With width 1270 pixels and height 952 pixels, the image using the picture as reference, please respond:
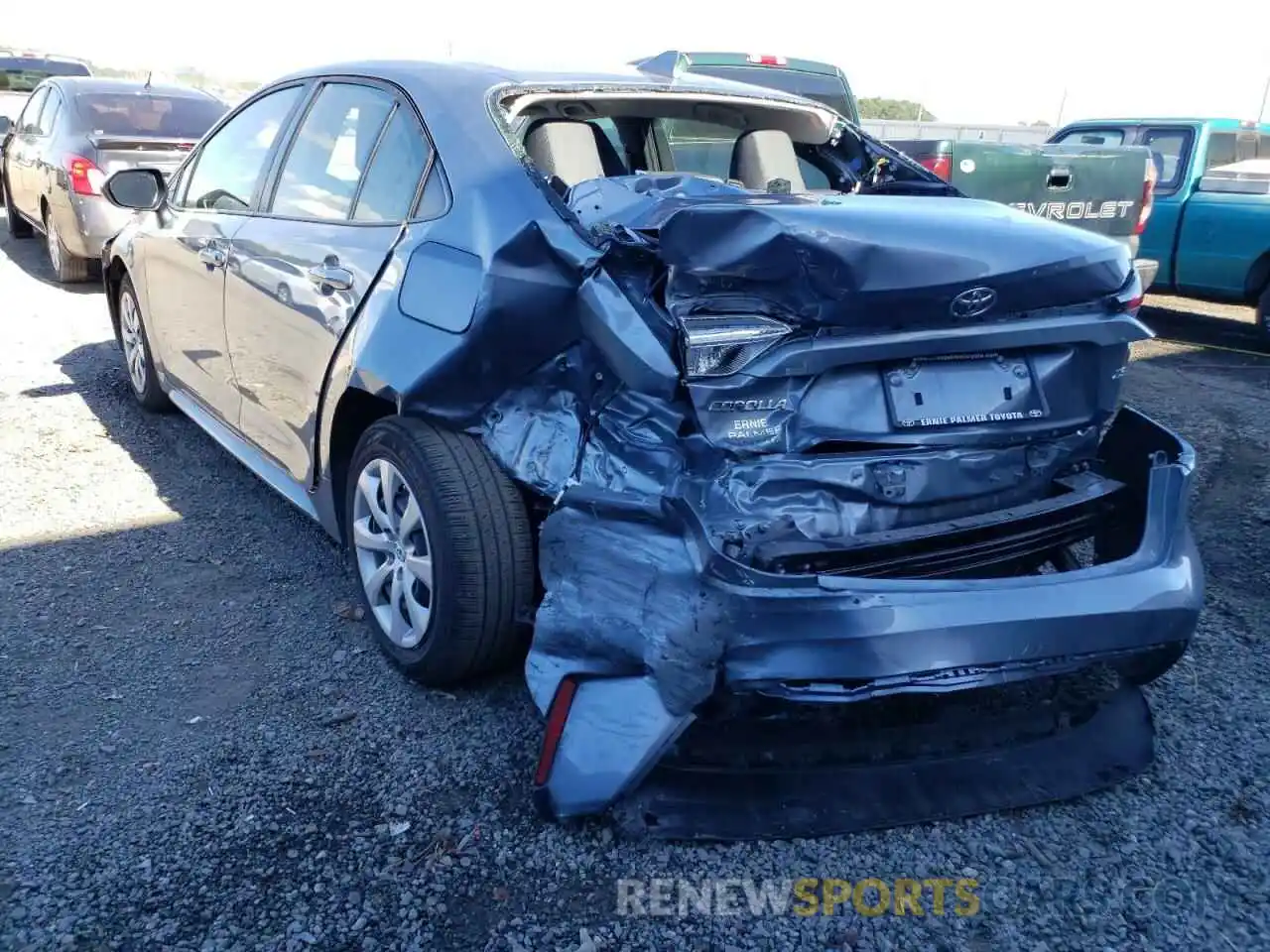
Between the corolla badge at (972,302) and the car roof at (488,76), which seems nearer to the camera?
the corolla badge at (972,302)

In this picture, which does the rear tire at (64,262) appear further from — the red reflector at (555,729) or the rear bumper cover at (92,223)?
the red reflector at (555,729)

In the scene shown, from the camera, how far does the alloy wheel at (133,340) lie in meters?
5.14

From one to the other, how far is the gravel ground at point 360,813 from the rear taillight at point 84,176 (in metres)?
5.28

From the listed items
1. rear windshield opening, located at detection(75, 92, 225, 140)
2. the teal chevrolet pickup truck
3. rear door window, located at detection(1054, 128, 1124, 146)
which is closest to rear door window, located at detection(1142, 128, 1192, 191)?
the teal chevrolet pickup truck

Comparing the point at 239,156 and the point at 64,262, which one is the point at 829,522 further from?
the point at 64,262

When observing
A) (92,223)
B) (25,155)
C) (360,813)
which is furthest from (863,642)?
(25,155)

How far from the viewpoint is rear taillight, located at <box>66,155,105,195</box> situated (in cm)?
808

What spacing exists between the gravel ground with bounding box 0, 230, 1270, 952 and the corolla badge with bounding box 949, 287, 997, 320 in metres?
1.23

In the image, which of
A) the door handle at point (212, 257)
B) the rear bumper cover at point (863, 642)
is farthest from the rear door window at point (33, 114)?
the rear bumper cover at point (863, 642)

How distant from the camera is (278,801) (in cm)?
249

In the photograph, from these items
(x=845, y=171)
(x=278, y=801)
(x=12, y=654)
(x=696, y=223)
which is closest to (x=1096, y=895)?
(x=696, y=223)

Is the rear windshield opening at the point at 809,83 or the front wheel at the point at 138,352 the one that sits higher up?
the rear windshield opening at the point at 809,83

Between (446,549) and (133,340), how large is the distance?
3.48m

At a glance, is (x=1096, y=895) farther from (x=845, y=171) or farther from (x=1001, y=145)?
(x=1001, y=145)
